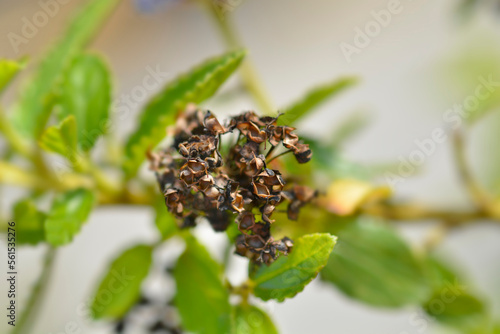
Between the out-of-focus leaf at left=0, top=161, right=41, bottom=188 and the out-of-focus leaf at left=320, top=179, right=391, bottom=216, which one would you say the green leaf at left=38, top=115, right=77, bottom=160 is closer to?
the out-of-focus leaf at left=0, top=161, right=41, bottom=188

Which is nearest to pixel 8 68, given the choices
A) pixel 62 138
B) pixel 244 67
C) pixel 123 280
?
pixel 62 138

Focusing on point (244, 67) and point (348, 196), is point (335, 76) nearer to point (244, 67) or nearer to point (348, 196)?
point (244, 67)

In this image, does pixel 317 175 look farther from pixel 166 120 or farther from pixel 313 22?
pixel 313 22

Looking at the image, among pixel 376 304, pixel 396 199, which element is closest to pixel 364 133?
pixel 396 199

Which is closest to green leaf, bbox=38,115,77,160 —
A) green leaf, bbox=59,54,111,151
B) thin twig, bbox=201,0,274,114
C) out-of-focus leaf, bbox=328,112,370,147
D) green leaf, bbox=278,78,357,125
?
green leaf, bbox=59,54,111,151

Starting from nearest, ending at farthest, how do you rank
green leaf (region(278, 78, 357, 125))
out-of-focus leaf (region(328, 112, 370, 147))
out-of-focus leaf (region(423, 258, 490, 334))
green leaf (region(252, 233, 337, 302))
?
green leaf (region(252, 233, 337, 302)), green leaf (region(278, 78, 357, 125)), out-of-focus leaf (region(423, 258, 490, 334)), out-of-focus leaf (region(328, 112, 370, 147))

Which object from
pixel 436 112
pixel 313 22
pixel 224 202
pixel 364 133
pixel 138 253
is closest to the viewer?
pixel 224 202

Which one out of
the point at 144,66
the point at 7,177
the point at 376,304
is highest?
the point at 144,66
